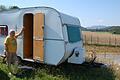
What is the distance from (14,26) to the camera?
12602 millimetres

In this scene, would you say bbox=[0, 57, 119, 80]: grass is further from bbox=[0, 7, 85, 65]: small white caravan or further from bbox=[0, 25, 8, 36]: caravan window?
bbox=[0, 25, 8, 36]: caravan window

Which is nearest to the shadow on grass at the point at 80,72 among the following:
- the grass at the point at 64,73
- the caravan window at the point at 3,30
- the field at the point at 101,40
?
the grass at the point at 64,73

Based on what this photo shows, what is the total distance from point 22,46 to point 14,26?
106 centimetres

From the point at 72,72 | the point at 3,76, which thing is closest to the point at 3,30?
the point at 3,76

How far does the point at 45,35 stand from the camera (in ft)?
37.9

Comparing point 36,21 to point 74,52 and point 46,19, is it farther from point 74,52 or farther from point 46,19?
point 74,52

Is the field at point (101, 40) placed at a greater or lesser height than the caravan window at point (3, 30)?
lesser

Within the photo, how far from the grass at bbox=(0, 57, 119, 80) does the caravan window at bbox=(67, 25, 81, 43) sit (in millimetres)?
1333

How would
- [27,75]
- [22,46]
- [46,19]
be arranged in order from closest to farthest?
[27,75] < [46,19] < [22,46]

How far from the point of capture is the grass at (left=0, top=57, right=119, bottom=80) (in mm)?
10486

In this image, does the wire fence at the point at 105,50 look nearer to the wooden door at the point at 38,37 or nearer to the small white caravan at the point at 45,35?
the small white caravan at the point at 45,35

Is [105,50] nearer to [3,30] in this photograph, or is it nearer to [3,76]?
[3,30]

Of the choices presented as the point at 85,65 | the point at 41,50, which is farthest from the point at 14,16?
the point at 85,65

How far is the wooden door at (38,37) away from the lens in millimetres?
11562
